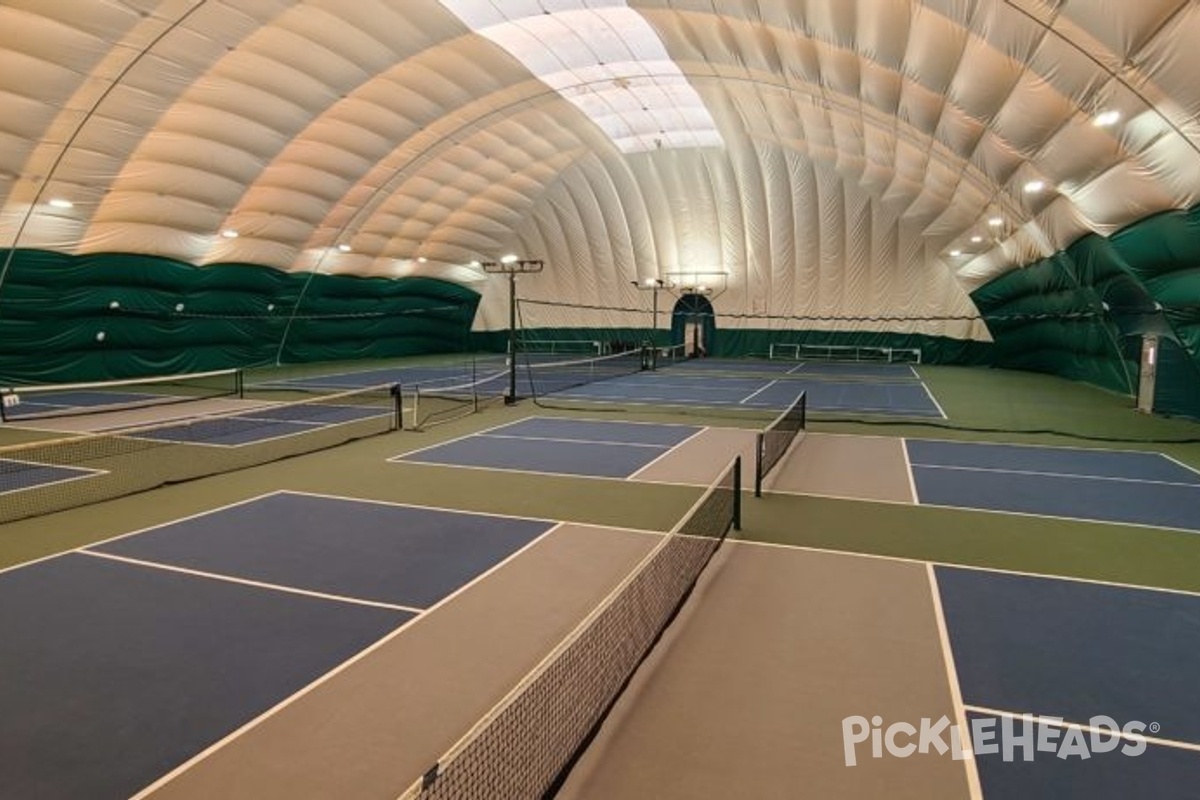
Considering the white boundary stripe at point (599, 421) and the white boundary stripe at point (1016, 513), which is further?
the white boundary stripe at point (599, 421)

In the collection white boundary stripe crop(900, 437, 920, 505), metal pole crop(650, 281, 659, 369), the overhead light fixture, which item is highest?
the overhead light fixture

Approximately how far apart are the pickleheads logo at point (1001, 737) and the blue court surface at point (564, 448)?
6.13 metres

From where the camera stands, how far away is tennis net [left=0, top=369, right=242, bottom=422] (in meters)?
14.7

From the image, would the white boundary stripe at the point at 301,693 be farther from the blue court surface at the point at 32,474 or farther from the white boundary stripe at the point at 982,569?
the blue court surface at the point at 32,474

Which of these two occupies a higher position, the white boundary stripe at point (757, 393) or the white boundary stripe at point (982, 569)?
the white boundary stripe at point (757, 393)

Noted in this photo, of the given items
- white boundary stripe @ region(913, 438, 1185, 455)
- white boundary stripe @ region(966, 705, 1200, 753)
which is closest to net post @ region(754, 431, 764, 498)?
white boundary stripe @ region(966, 705, 1200, 753)

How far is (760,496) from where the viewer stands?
869 centimetres

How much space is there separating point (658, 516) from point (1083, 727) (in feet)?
14.7

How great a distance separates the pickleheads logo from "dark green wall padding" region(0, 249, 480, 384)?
23243 millimetres

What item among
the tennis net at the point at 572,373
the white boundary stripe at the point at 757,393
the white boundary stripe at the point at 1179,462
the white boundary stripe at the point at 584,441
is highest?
the tennis net at the point at 572,373

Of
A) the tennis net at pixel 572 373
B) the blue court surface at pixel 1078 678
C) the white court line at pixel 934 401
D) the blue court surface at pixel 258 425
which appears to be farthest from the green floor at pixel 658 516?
the tennis net at pixel 572 373

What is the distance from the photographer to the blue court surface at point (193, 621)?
3.73 m

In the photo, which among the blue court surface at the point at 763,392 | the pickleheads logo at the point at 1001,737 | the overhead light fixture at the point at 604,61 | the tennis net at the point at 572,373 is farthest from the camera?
the tennis net at the point at 572,373

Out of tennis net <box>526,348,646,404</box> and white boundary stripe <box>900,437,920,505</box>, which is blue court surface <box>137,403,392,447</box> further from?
white boundary stripe <box>900,437,920,505</box>
